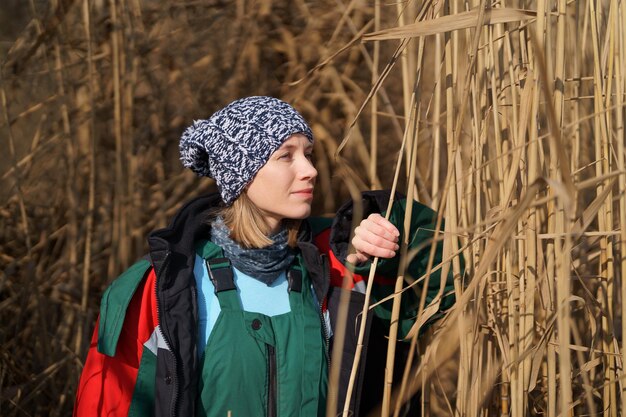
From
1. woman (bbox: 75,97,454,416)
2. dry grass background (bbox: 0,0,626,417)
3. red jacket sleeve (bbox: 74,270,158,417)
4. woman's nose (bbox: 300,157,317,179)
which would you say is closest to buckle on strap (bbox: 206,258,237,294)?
woman (bbox: 75,97,454,416)

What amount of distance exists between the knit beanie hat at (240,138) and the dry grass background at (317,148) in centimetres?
12

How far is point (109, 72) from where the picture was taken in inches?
96.5

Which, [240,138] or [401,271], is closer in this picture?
[401,271]

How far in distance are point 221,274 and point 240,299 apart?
0.05 metres

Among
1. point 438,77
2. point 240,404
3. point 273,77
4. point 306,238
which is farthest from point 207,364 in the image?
point 273,77

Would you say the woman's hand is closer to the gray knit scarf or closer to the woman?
the woman

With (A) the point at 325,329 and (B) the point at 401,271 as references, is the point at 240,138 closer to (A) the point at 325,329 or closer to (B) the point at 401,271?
(A) the point at 325,329

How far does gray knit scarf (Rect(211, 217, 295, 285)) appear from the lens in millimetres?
1637

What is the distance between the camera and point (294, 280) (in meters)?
1.64

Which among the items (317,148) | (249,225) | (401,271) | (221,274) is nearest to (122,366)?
(221,274)

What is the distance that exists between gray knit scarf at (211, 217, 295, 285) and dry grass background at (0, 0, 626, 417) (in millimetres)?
232

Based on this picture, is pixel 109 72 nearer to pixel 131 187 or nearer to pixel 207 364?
pixel 131 187

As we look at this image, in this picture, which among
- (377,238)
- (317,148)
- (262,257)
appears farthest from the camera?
(317,148)

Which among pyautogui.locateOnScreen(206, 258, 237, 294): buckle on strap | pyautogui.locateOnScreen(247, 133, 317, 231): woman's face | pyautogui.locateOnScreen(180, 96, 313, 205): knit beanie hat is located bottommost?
pyautogui.locateOnScreen(206, 258, 237, 294): buckle on strap
